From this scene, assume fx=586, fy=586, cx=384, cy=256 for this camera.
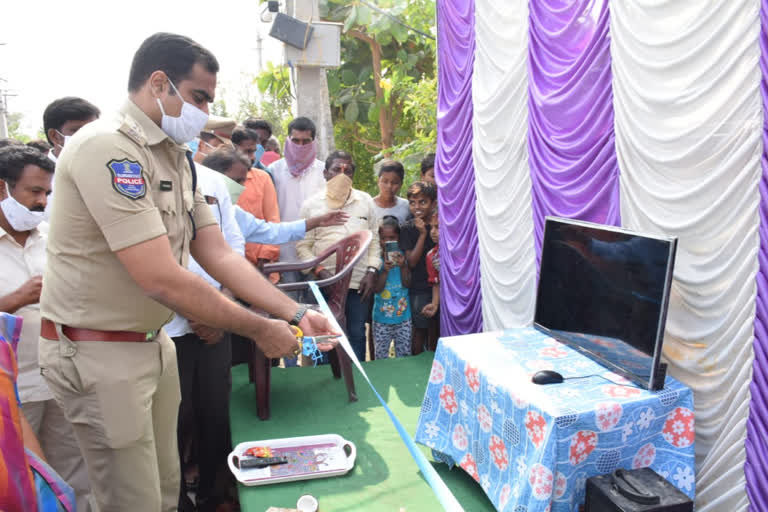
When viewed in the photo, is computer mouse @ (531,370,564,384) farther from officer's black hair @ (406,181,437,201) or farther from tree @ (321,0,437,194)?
tree @ (321,0,437,194)

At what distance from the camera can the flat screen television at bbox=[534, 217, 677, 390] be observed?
7.21 ft

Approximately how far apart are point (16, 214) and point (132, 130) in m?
0.95

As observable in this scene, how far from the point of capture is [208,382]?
2992mm

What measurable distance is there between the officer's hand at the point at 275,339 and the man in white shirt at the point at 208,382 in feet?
3.54

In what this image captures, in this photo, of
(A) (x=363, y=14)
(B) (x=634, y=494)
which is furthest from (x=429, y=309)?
(A) (x=363, y=14)

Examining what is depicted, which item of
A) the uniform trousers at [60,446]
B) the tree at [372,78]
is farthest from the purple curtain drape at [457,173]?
the tree at [372,78]

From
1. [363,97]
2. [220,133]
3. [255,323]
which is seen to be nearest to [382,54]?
[363,97]

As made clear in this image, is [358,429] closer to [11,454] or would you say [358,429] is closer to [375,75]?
[11,454]

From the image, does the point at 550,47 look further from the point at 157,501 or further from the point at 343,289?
the point at 157,501

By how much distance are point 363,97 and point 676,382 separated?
10.9 m

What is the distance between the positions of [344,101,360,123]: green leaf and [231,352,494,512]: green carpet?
8.47 meters

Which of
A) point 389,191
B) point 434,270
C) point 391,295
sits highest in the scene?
point 389,191

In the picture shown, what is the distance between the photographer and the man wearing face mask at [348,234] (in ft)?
13.5

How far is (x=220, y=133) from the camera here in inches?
234
